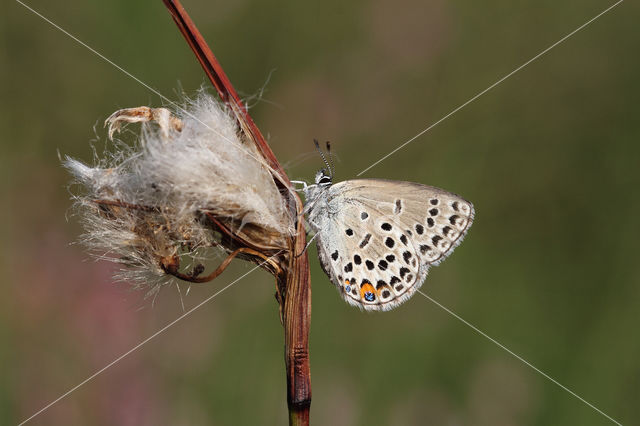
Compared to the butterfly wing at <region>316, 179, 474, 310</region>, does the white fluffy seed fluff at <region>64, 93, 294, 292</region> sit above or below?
above

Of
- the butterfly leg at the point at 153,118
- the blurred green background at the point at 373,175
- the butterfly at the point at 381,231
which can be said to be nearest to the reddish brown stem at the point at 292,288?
the butterfly leg at the point at 153,118

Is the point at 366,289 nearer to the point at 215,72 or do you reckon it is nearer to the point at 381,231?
the point at 381,231

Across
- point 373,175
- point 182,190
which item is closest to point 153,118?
point 182,190

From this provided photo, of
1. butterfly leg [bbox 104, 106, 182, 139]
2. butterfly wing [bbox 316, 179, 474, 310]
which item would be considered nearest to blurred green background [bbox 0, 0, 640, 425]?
butterfly wing [bbox 316, 179, 474, 310]

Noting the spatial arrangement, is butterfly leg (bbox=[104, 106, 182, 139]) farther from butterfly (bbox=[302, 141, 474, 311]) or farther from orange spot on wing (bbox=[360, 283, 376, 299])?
orange spot on wing (bbox=[360, 283, 376, 299])

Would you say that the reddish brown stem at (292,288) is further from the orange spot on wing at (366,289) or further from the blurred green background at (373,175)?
the blurred green background at (373,175)

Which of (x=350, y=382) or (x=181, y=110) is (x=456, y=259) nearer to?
(x=350, y=382)
